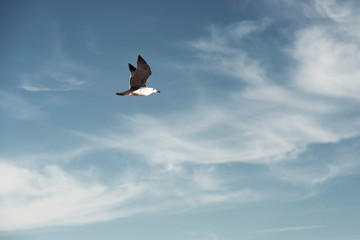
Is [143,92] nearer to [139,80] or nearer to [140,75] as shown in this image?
[139,80]

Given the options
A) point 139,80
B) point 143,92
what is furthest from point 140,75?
point 143,92

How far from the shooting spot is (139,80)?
4219 cm

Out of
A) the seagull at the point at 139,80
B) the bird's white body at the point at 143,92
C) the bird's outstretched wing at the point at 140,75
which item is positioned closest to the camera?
the bird's outstretched wing at the point at 140,75

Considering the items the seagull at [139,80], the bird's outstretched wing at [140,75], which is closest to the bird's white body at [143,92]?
the seagull at [139,80]

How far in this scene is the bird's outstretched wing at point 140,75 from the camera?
40000 millimetres

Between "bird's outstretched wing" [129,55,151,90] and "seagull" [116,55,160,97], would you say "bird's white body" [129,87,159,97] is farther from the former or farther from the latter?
"bird's outstretched wing" [129,55,151,90]

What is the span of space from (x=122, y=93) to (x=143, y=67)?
163 inches

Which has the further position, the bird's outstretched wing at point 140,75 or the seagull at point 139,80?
the seagull at point 139,80

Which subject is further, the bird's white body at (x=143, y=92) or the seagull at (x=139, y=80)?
the bird's white body at (x=143, y=92)

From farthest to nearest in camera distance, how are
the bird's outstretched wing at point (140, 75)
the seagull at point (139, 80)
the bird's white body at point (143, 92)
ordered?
the bird's white body at point (143, 92)
the seagull at point (139, 80)
the bird's outstretched wing at point (140, 75)

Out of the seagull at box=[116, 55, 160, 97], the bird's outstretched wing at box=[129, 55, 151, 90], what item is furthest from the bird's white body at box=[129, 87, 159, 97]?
the bird's outstretched wing at box=[129, 55, 151, 90]

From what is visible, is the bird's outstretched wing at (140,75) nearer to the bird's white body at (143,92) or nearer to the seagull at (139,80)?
the seagull at (139,80)

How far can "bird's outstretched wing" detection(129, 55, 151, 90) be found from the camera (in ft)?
131

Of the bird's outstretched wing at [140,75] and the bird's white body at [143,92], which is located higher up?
the bird's outstretched wing at [140,75]
